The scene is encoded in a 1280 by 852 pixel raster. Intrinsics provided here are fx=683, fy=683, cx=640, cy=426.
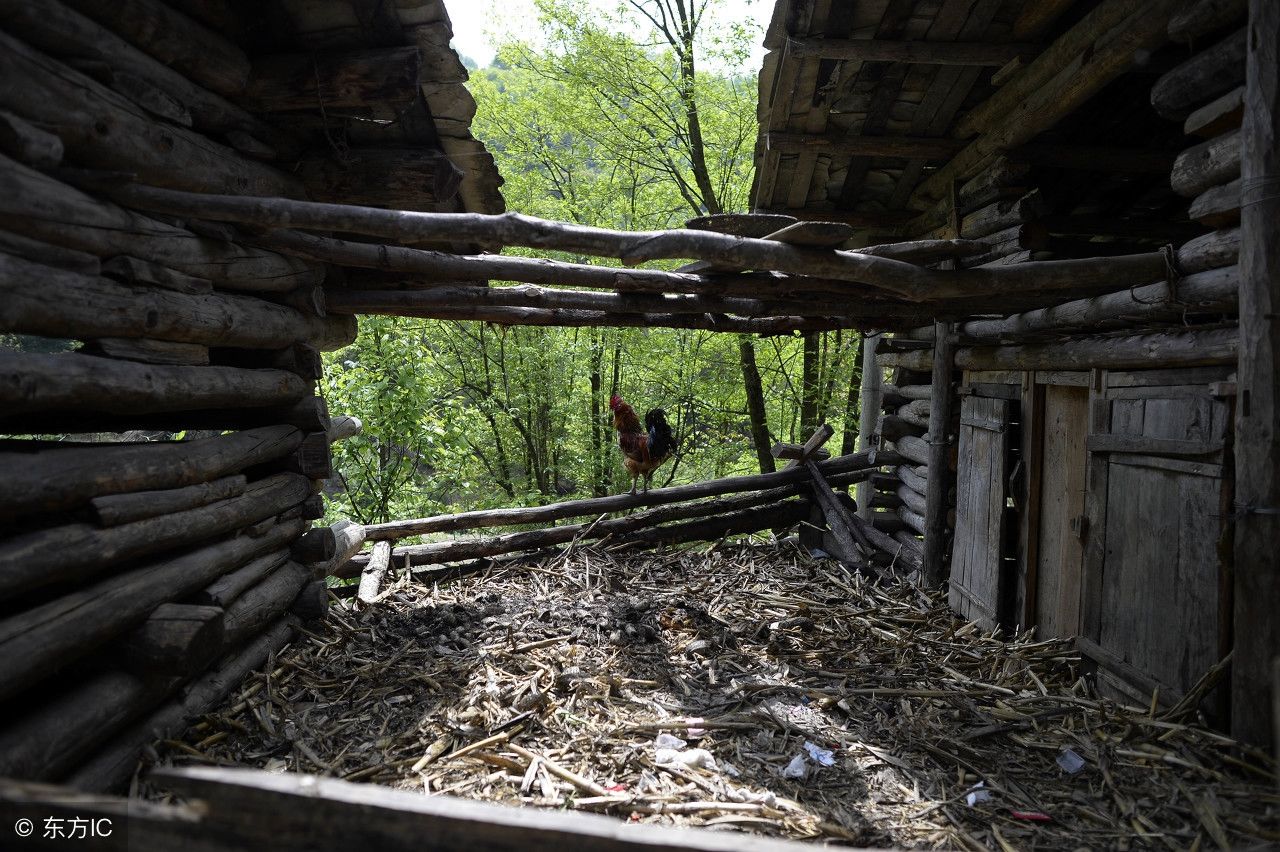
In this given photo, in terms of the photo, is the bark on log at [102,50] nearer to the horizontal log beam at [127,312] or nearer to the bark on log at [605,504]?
the horizontal log beam at [127,312]

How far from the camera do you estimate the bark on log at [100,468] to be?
2678 mm

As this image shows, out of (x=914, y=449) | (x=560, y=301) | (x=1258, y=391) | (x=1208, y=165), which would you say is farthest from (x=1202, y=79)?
(x=914, y=449)

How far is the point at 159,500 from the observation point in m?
3.46

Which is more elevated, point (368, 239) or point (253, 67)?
point (253, 67)

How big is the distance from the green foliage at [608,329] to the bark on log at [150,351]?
8007 mm

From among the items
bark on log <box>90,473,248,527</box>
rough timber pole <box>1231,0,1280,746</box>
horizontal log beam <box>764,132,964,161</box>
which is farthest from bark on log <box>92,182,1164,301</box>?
horizontal log beam <box>764,132,964,161</box>

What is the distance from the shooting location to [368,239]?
562cm

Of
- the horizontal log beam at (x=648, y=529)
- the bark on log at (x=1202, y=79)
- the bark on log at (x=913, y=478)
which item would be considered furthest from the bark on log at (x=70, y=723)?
the bark on log at (x=913, y=478)

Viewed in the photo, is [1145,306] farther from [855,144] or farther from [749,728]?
[749,728]

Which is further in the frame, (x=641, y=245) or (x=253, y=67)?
(x=253, y=67)

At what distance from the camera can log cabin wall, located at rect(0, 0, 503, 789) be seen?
9.03 ft

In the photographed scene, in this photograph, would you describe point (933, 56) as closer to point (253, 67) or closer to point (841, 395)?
point (253, 67)

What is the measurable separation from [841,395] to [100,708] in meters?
13.7

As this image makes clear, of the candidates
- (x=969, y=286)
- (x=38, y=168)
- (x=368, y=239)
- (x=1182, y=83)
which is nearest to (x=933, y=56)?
(x=1182, y=83)
